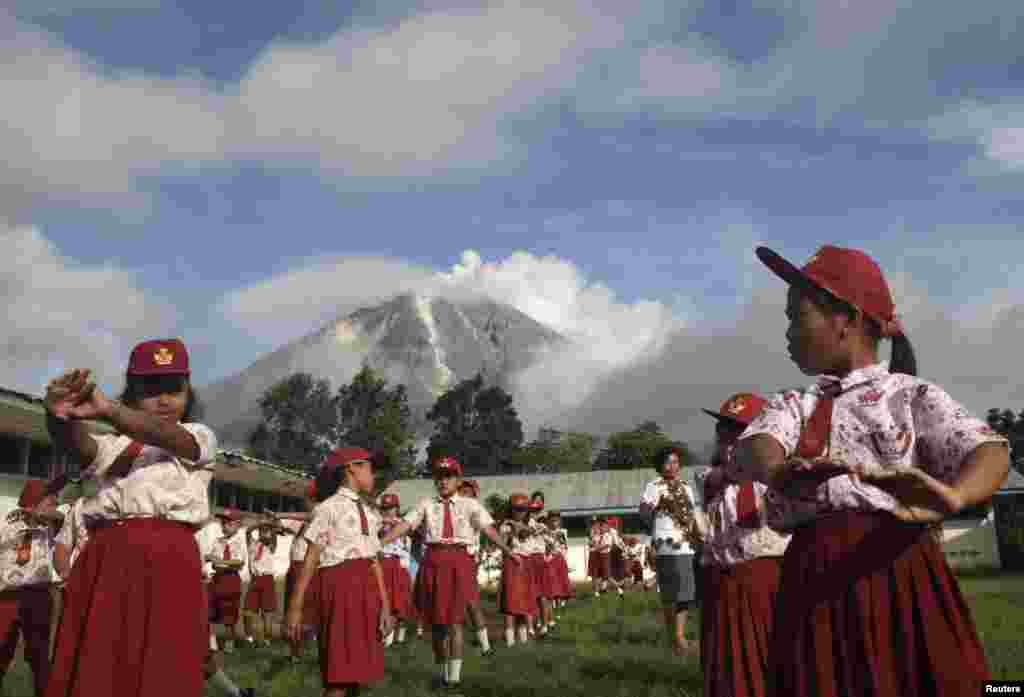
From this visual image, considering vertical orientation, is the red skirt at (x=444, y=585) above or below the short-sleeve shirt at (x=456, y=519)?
below

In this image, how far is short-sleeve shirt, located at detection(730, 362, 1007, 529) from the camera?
9.45 ft

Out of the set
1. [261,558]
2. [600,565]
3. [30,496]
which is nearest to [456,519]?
[30,496]

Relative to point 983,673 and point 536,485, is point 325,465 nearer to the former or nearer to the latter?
point 983,673

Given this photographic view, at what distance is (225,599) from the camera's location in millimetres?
16141

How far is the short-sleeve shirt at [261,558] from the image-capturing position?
714 inches

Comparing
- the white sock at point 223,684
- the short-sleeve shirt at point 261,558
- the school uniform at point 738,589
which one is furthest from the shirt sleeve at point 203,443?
the short-sleeve shirt at point 261,558

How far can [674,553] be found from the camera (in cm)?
1236

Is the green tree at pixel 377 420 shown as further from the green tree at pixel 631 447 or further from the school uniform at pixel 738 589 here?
the school uniform at pixel 738 589

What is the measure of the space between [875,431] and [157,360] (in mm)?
3322

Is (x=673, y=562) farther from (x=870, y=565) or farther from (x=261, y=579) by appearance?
(x=870, y=565)

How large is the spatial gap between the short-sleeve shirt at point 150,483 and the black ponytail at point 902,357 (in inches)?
123

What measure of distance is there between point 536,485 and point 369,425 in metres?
27.5

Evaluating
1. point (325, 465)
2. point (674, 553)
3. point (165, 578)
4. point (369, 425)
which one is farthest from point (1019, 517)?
point (369, 425)

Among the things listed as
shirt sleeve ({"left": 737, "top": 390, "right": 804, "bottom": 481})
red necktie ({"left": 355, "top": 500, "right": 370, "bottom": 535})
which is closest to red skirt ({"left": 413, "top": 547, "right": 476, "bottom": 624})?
red necktie ({"left": 355, "top": 500, "right": 370, "bottom": 535})
